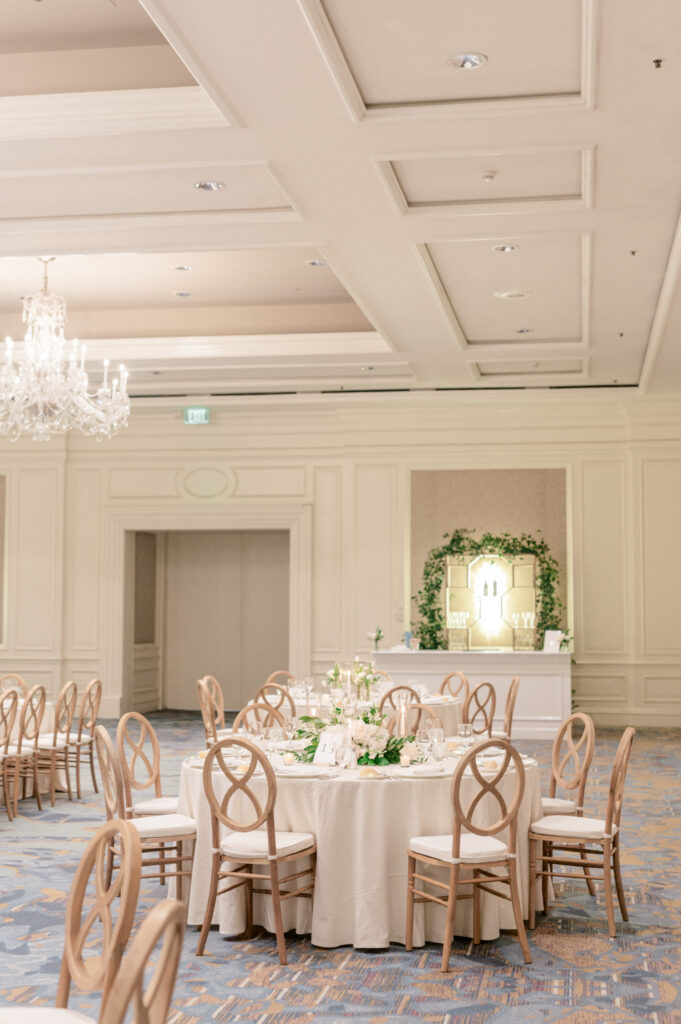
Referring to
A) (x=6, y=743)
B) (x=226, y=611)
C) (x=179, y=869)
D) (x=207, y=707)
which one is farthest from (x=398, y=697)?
(x=226, y=611)

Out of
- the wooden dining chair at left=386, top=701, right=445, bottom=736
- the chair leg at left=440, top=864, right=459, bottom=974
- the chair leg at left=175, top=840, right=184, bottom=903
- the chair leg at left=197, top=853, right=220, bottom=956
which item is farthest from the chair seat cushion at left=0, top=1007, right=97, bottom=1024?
the wooden dining chair at left=386, top=701, right=445, bottom=736

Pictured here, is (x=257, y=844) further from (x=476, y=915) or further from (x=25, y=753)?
(x=25, y=753)

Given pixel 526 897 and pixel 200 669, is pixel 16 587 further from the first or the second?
pixel 526 897

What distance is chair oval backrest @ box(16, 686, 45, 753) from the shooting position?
27.3ft

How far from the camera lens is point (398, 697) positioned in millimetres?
8812

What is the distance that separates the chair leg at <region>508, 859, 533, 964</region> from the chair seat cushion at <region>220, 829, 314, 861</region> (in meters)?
0.91

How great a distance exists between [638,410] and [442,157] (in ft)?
25.2

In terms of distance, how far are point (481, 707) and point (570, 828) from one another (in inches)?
150

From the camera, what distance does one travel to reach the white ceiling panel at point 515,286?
8.02 metres

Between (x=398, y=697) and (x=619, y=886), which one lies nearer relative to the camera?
(x=619, y=886)

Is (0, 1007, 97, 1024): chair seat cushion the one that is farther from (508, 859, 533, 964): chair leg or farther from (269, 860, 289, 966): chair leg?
(508, 859, 533, 964): chair leg

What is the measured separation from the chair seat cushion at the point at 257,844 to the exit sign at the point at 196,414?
885cm

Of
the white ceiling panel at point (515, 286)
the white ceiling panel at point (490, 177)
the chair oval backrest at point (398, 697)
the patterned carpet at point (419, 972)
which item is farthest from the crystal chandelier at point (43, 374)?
the patterned carpet at point (419, 972)

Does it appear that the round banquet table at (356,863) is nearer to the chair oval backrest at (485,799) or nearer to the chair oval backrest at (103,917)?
the chair oval backrest at (485,799)
